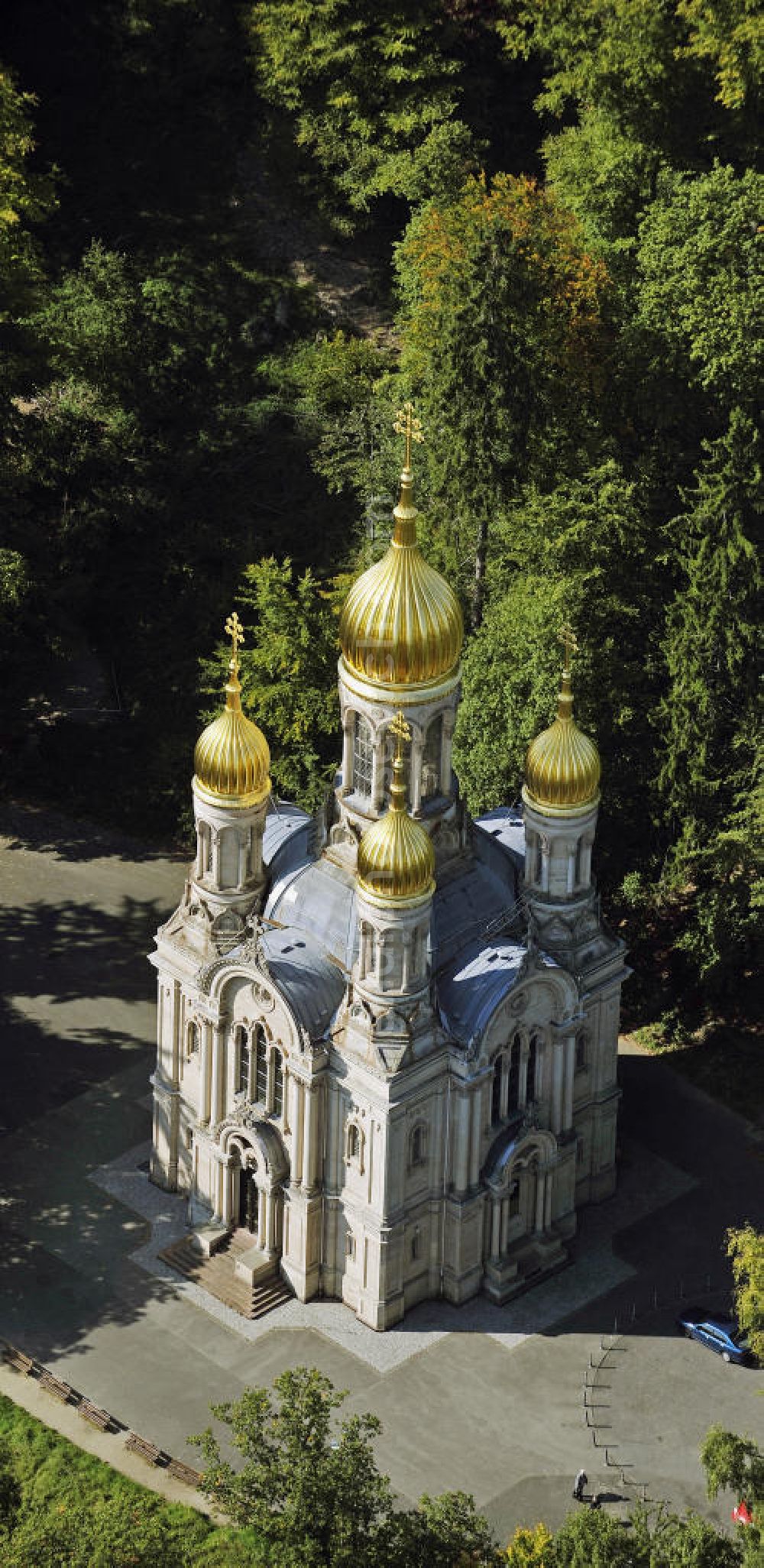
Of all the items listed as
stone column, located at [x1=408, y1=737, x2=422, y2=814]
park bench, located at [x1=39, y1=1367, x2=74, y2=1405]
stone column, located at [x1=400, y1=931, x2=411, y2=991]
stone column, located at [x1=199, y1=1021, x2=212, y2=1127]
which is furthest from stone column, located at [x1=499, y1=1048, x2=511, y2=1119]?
park bench, located at [x1=39, y1=1367, x2=74, y2=1405]

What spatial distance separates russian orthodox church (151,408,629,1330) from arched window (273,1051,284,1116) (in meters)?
0.09

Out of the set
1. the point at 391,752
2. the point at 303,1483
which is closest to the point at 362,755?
the point at 391,752

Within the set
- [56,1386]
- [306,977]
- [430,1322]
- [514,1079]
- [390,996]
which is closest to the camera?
[390,996]

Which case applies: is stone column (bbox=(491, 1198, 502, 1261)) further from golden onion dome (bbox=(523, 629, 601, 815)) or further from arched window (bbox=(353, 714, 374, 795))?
arched window (bbox=(353, 714, 374, 795))

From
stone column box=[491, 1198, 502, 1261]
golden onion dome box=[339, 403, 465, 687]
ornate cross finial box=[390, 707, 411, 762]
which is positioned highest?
golden onion dome box=[339, 403, 465, 687]

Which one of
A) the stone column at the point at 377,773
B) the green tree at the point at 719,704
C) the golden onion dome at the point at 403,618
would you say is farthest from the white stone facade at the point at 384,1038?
the green tree at the point at 719,704

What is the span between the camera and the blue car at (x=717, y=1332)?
81812mm

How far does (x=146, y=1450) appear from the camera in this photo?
7806 cm

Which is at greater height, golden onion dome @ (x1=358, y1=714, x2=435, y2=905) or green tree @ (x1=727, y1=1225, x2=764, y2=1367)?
golden onion dome @ (x1=358, y1=714, x2=435, y2=905)

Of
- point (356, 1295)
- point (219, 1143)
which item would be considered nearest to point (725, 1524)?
point (356, 1295)

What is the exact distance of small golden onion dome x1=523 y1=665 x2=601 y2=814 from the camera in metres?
79.1

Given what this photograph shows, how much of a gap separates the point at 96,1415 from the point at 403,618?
24.1 meters

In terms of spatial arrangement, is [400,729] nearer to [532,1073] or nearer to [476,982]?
[476,982]

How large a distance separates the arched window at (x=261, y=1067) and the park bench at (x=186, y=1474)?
34.8 feet
